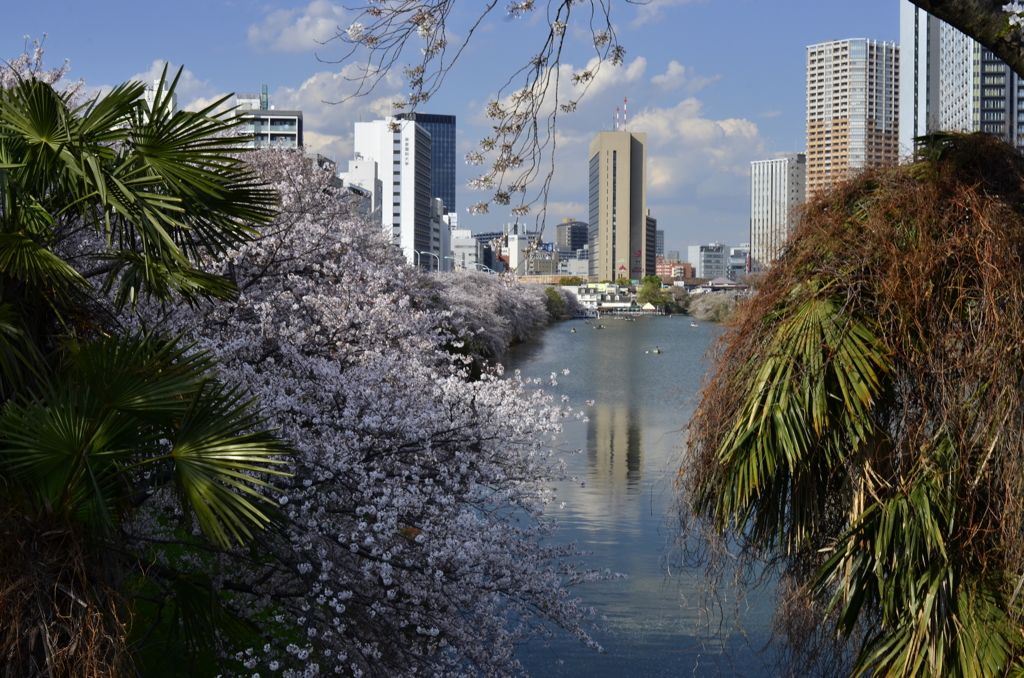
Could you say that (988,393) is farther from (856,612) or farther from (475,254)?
(475,254)

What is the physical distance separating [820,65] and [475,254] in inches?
2626

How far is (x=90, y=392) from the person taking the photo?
391 cm

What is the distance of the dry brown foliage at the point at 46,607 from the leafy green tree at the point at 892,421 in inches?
117

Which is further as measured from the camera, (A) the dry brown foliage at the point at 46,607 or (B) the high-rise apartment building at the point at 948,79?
(B) the high-rise apartment building at the point at 948,79

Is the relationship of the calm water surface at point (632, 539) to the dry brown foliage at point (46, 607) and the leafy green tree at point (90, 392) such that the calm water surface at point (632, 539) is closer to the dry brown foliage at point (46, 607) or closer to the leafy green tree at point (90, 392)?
the leafy green tree at point (90, 392)

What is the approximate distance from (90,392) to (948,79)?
298ft

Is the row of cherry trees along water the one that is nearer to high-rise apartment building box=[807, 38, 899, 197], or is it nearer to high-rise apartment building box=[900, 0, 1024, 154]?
high-rise apartment building box=[900, 0, 1024, 154]

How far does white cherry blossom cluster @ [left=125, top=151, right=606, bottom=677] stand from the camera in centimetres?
621

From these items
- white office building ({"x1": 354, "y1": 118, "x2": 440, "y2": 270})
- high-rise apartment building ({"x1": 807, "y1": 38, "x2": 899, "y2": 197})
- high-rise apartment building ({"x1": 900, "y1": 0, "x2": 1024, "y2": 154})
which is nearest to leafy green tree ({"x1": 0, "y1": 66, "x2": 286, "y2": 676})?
high-rise apartment building ({"x1": 900, "y1": 0, "x2": 1024, "y2": 154})

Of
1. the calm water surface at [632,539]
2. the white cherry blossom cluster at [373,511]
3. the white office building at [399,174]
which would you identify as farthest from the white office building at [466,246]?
the white cherry blossom cluster at [373,511]

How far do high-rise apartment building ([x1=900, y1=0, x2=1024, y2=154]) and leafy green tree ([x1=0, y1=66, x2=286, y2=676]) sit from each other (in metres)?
70.8

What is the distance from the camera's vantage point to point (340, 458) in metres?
6.43

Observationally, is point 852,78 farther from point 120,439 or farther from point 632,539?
point 120,439

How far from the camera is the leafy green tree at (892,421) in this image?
3814 millimetres
